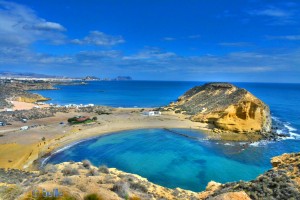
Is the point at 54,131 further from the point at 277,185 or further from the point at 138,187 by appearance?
the point at 277,185

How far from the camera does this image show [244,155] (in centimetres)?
3547

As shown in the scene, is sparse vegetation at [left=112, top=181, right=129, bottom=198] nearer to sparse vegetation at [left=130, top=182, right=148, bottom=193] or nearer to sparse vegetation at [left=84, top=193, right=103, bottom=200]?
sparse vegetation at [left=84, top=193, right=103, bottom=200]

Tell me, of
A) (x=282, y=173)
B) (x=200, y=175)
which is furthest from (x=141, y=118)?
(x=282, y=173)

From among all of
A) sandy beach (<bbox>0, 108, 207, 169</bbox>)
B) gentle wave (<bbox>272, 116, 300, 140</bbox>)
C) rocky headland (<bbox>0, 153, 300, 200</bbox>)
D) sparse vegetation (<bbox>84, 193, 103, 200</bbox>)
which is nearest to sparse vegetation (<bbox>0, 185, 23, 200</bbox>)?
rocky headland (<bbox>0, 153, 300, 200</bbox>)

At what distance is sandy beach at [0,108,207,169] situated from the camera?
32906 millimetres

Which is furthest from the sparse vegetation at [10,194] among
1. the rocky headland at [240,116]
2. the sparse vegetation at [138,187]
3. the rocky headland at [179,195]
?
the rocky headland at [240,116]

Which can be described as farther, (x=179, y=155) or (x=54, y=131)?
(x=54, y=131)

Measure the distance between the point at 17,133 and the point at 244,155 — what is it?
32.9 meters

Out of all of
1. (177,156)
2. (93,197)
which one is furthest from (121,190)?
(177,156)

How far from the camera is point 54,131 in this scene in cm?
4491

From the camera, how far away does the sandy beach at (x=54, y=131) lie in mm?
32906

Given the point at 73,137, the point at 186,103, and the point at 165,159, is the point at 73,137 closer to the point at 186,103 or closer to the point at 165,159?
the point at 165,159

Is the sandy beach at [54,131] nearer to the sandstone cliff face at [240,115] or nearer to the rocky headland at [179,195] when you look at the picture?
the sandstone cliff face at [240,115]

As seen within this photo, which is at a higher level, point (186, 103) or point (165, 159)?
point (186, 103)
